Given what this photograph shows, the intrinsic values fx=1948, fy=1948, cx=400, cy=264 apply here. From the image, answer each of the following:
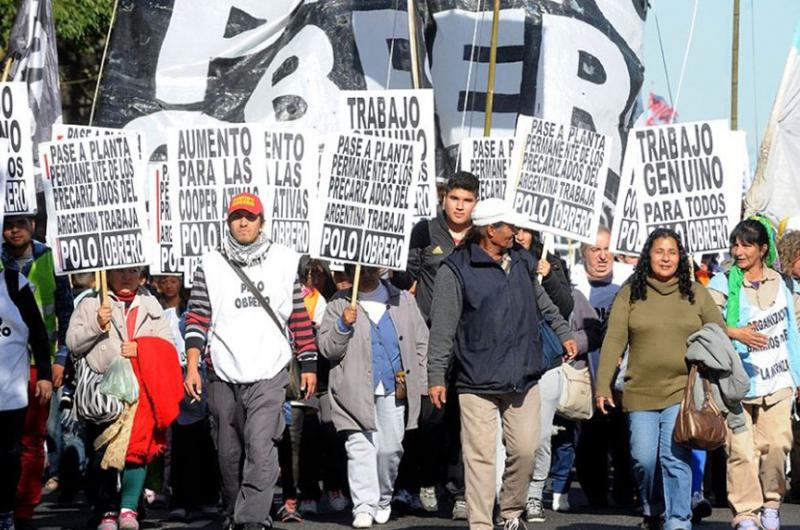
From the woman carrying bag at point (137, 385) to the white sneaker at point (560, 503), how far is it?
116 inches

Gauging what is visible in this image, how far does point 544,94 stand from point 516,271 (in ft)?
31.2

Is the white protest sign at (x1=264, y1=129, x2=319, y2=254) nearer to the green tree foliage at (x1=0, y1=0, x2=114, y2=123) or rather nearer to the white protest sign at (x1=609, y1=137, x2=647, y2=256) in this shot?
the white protest sign at (x1=609, y1=137, x2=647, y2=256)

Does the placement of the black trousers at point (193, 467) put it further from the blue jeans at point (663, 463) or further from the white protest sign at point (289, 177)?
the blue jeans at point (663, 463)

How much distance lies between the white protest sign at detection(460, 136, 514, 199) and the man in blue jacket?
391 centimetres

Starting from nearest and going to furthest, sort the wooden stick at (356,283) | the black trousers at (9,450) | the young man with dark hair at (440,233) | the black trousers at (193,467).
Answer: the black trousers at (9,450) < the wooden stick at (356,283) < the young man with dark hair at (440,233) < the black trousers at (193,467)

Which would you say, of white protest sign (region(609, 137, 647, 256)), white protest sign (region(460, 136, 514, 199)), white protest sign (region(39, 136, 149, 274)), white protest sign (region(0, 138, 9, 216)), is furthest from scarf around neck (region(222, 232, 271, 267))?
white protest sign (region(460, 136, 514, 199))

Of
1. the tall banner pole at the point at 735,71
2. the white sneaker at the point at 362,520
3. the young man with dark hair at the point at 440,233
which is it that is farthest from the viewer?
the tall banner pole at the point at 735,71

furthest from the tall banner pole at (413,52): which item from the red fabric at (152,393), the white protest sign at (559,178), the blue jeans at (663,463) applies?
the blue jeans at (663,463)

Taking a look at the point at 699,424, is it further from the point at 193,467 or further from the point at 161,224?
the point at 161,224

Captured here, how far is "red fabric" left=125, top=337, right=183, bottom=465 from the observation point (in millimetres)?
12016

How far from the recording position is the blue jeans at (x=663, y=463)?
10.9 meters

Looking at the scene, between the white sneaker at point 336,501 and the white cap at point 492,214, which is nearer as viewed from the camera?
the white cap at point 492,214

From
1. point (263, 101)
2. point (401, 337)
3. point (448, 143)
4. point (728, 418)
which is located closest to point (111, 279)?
point (401, 337)

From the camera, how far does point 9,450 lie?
441 inches
